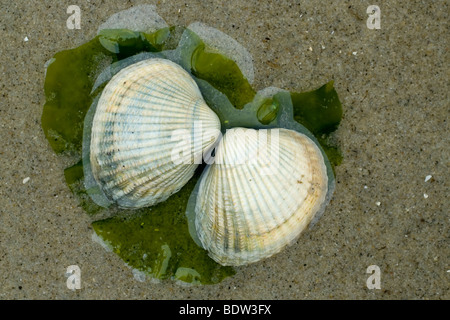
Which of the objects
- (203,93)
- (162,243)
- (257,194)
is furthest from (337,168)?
(162,243)

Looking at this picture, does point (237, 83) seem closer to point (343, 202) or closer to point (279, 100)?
point (279, 100)

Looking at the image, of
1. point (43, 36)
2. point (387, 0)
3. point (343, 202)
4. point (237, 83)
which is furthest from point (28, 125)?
point (387, 0)

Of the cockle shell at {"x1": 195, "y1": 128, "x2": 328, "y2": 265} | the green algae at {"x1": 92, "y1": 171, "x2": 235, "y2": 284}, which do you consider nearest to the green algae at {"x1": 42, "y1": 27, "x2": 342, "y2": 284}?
the green algae at {"x1": 92, "y1": 171, "x2": 235, "y2": 284}

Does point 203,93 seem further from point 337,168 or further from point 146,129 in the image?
point 337,168

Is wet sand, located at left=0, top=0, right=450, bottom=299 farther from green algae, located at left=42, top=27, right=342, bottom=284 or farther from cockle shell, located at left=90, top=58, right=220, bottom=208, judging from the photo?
cockle shell, located at left=90, top=58, right=220, bottom=208

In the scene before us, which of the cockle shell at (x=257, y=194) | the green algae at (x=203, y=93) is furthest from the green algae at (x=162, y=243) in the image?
the cockle shell at (x=257, y=194)
